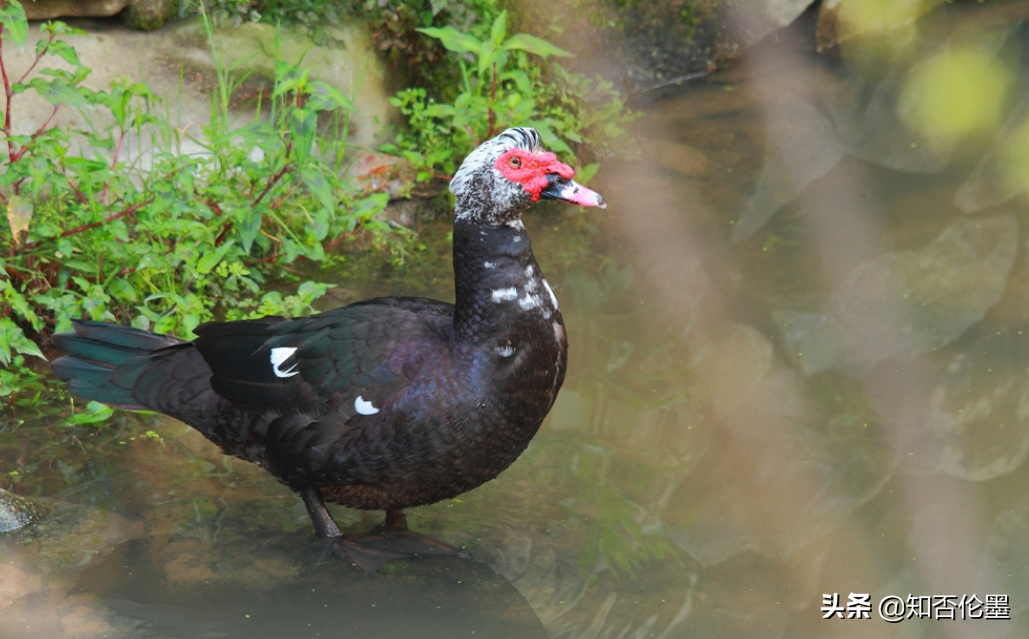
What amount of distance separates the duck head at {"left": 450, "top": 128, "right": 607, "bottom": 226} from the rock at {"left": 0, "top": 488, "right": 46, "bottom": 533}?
164 centimetres

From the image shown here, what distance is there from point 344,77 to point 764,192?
2.18 m

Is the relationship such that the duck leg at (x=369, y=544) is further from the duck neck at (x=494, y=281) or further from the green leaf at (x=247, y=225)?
the green leaf at (x=247, y=225)

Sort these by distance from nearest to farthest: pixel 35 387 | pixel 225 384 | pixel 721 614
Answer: pixel 721 614
pixel 225 384
pixel 35 387

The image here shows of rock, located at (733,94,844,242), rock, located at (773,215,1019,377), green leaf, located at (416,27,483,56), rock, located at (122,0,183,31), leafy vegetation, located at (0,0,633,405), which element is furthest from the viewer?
rock, located at (733,94,844,242)

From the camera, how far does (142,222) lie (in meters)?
3.93

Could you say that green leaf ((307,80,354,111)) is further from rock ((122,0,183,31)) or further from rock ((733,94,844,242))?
rock ((733,94,844,242))

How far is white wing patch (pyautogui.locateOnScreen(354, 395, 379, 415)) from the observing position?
304cm

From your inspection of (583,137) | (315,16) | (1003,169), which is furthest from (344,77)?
(1003,169)

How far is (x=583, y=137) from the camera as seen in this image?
5535mm

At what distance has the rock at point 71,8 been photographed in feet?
15.4

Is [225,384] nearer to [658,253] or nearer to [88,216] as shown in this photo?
[88,216]

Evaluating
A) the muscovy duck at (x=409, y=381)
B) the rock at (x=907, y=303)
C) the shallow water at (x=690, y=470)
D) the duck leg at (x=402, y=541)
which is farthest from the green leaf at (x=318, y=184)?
the rock at (x=907, y=303)

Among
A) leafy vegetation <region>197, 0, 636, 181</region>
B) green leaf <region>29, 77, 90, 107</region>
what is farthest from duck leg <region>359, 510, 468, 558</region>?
leafy vegetation <region>197, 0, 636, 181</region>

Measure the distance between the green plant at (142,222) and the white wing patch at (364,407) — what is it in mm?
963
